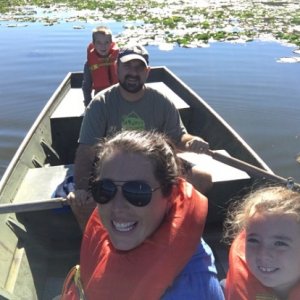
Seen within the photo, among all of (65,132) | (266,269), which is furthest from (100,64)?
(266,269)

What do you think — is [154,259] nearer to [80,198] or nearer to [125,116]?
[80,198]

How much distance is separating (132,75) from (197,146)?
0.76m

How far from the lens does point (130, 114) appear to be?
11.6 feet

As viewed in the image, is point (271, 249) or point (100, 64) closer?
point (271, 249)

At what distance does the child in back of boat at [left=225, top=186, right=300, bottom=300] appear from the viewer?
169cm

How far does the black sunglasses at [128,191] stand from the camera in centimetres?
156

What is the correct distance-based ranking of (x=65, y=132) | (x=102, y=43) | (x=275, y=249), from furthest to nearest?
1. (x=102, y=43)
2. (x=65, y=132)
3. (x=275, y=249)

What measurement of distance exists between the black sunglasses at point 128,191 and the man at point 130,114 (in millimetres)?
1597

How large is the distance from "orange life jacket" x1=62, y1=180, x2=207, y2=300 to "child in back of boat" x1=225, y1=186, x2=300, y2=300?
23cm

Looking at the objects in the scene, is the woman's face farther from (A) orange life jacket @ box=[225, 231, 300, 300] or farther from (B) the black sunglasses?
(A) orange life jacket @ box=[225, 231, 300, 300]

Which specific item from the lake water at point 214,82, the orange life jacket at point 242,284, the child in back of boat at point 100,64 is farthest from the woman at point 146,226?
the lake water at point 214,82

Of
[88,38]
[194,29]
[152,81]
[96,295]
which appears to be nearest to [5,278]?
[96,295]

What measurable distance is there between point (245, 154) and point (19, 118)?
196 inches

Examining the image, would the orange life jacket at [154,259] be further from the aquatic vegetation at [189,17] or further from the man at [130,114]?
the aquatic vegetation at [189,17]
